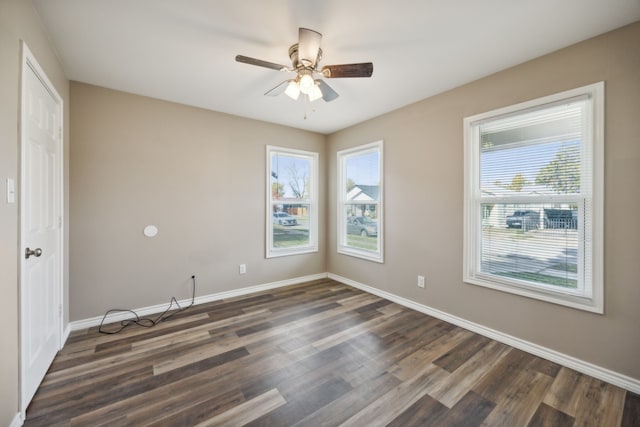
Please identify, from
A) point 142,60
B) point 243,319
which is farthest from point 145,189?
point 243,319

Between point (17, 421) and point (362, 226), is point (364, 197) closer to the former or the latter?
point (362, 226)

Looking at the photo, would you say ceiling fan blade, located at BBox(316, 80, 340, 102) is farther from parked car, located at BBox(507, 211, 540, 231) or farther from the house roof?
parked car, located at BBox(507, 211, 540, 231)

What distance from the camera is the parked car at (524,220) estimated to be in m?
2.32

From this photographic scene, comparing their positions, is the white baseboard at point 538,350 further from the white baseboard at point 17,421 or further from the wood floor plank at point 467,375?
the white baseboard at point 17,421

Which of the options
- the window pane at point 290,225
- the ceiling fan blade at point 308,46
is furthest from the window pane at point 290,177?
the ceiling fan blade at point 308,46

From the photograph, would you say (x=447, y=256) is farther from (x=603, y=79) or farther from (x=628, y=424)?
(x=603, y=79)

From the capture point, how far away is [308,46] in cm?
177

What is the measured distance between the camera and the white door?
1.58 m

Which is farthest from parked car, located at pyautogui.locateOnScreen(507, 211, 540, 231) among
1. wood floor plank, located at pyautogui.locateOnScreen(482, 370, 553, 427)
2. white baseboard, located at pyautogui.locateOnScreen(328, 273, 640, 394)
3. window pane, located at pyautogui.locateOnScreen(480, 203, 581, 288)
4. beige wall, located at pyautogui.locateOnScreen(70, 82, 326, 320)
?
beige wall, located at pyautogui.locateOnScreen(70, 82, 326, 320)

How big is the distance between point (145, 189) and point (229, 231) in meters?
1.10

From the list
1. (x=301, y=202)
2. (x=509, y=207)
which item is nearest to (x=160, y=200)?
(x=301, y=202)

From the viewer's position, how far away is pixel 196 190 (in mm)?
3326

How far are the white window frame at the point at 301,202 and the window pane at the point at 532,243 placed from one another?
2.51 m

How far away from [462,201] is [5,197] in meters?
3.40
